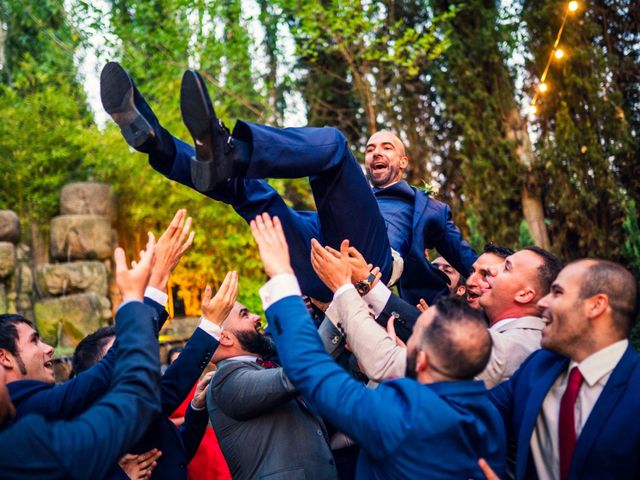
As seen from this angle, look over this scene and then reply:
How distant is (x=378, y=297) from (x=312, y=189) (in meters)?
0.66

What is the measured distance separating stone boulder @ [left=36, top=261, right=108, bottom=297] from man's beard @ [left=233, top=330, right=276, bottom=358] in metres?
12.0

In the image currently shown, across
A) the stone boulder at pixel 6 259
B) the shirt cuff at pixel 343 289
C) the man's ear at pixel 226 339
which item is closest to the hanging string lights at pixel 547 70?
the man's ear at pixel 226 339

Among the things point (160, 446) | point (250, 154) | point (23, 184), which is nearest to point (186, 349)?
point (160, 446)

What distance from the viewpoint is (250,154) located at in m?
2.60

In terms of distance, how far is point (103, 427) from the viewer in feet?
6.10

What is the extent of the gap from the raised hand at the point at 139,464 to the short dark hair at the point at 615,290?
1.74 meters

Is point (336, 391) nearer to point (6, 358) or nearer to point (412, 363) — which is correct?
point (412, 363)

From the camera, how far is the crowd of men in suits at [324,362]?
1961mm

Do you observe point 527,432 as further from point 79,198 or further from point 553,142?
point 79,198

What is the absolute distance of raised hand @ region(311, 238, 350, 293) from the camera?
2438mm

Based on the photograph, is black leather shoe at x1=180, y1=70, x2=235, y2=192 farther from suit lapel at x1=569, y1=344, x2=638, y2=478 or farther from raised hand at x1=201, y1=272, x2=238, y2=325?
suit lapel at x1=569, y1=344, x2=638, y2=478

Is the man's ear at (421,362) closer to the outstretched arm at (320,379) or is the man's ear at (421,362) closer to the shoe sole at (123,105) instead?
the outstretched arm at (320,379)

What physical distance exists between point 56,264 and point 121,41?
5.38 meters

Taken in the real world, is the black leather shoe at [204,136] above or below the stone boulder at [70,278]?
above
